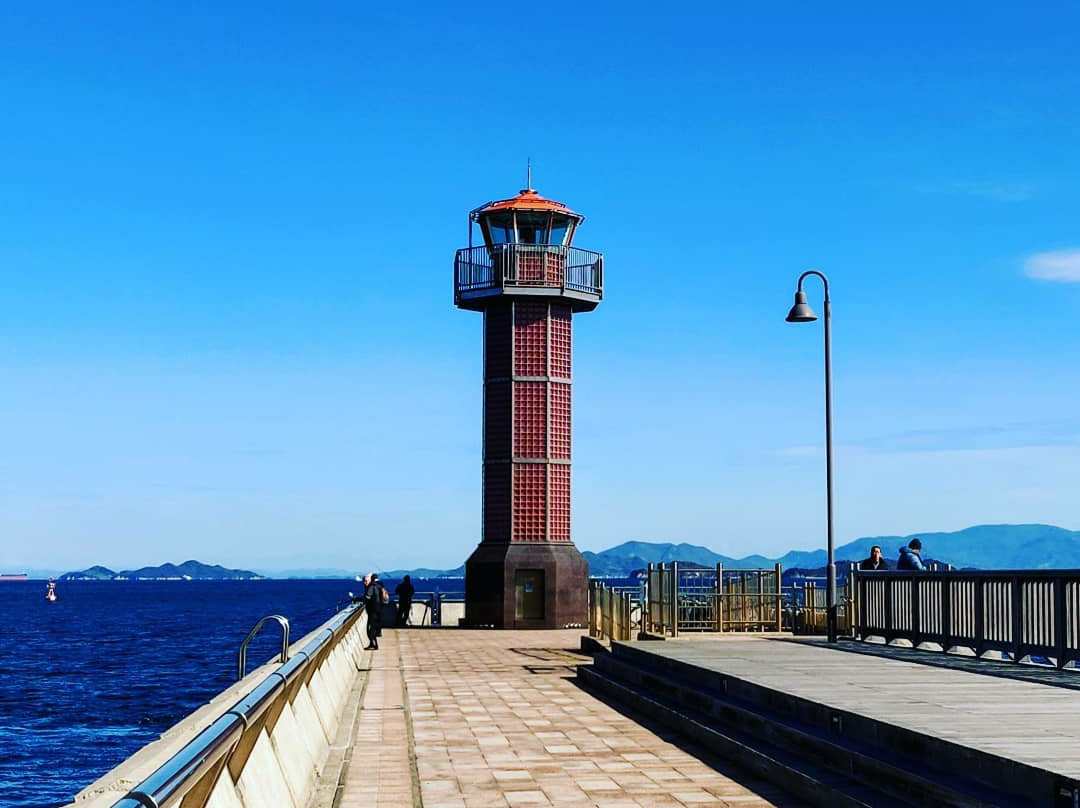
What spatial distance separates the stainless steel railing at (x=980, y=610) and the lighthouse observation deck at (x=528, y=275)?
21966 millimetres

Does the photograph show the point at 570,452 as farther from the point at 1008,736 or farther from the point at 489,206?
the point at 1008,736

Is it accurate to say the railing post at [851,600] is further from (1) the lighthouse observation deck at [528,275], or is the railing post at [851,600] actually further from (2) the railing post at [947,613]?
(1) the lighthouse observation deck at [528,275]

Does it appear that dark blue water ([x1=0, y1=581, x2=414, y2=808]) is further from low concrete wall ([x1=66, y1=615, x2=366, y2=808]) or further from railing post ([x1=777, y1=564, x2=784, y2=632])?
railing post ([x1=777, y1=564, x2=784, y2=632])

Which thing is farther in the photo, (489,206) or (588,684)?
(489,206)

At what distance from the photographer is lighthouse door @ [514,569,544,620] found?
42.0m

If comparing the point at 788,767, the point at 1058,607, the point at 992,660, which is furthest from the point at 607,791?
the point at 992,660

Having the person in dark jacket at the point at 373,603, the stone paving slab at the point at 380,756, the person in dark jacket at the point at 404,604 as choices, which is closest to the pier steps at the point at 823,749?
the stone paving slab at the point at 380,756

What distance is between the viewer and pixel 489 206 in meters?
43.9

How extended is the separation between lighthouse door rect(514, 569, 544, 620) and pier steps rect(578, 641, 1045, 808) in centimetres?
2462

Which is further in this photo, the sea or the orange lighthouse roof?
the orange lighthouse roof

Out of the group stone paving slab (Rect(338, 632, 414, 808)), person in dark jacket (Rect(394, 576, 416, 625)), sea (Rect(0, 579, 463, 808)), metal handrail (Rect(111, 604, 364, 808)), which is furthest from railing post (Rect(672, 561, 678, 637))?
person in dark jacket (Rect(394, 576, 416, 625))

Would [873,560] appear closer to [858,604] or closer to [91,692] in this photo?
[858,604]

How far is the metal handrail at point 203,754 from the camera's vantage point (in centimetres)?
465

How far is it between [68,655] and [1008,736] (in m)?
60.5
